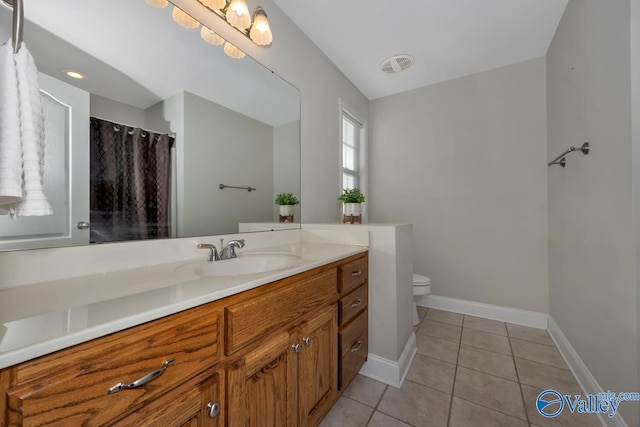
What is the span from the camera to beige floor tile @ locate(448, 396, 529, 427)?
1.15 m

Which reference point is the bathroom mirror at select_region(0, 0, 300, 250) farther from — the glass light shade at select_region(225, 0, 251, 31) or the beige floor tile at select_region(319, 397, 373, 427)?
the beige floor tile at select_region(319, 397, 373, 427)

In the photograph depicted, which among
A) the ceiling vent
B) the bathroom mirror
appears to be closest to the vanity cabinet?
the bathroom mirror

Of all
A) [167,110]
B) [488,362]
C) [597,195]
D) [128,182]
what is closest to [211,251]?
[128,182]

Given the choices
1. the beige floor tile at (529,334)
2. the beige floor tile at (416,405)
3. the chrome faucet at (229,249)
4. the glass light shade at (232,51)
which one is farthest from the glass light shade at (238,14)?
the beige floor tile at (529,334)

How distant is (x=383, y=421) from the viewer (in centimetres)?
117

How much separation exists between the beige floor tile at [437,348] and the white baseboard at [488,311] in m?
0.66

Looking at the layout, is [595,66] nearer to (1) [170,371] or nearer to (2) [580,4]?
(2) [580,4]

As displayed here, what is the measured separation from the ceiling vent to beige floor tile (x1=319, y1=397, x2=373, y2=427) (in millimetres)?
2600

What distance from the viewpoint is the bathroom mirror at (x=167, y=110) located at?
2.54ft

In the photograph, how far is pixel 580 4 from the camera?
4.73 feet

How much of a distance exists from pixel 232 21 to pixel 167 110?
2.14 feet

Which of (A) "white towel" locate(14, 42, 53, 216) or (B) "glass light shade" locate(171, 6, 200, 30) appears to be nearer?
(A) "white towel" locate(14, 42, 53, 216)

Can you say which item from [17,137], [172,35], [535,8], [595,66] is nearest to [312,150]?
[172,35]

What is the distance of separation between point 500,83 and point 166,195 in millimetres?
2885
